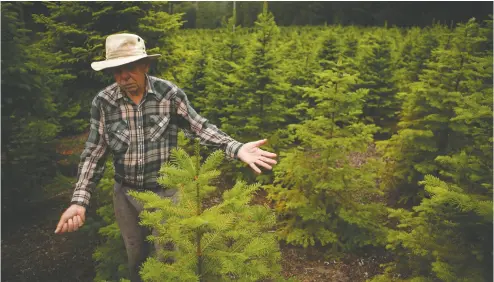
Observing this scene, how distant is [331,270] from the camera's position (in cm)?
504

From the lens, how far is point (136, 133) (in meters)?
2.93

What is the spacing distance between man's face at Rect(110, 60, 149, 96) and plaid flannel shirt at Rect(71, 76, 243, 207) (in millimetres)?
64

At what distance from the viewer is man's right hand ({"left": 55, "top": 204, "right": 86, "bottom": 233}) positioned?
95.3 inches

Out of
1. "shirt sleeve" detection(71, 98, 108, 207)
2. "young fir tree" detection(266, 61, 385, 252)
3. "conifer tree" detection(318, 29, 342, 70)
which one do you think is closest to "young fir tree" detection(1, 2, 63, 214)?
"shirt sleeve" detection(71, 98, 108, 207)

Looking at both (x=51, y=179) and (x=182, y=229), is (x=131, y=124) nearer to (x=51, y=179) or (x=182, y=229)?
(x=182, y=229)

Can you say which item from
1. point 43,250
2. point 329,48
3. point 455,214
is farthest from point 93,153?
point 329,48

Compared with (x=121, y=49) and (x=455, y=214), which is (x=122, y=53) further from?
(x=455, y=214)

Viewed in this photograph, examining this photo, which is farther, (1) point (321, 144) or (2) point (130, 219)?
(1) point (321, 144)

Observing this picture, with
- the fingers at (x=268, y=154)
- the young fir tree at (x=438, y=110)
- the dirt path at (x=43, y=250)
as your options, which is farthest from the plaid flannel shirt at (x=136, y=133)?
the young fir tree at (x=438, y=110)

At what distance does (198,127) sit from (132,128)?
0.54 metres

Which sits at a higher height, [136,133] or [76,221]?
[136,133]

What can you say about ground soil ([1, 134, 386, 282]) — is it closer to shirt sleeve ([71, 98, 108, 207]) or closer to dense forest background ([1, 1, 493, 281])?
dense forest background ([1, 1, 493, 281])

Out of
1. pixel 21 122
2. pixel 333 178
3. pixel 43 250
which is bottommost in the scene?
pixel 43 250

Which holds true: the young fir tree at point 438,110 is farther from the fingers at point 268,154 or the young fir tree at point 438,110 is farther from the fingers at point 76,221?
the fingers at point 76,221
